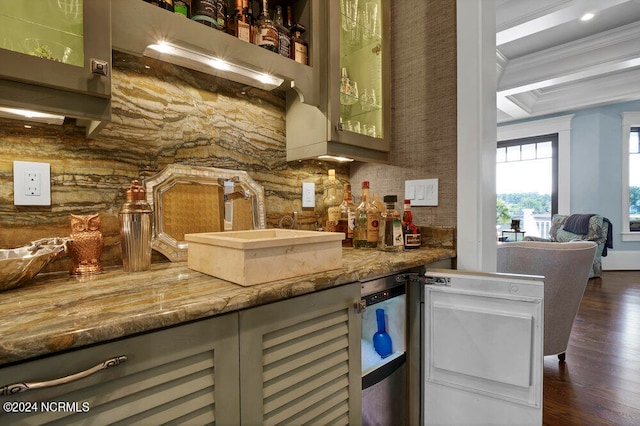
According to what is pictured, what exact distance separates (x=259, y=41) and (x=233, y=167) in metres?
0.52

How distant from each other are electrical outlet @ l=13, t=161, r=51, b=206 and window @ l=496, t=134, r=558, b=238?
713cm

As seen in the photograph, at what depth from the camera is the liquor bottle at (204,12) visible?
1113mm

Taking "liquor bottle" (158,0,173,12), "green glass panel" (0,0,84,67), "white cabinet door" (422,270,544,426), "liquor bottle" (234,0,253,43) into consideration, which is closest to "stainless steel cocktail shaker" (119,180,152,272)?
"green glass panel" (0,0,84,67)

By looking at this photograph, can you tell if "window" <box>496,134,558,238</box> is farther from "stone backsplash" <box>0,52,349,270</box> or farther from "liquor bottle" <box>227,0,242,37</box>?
"liquor bottle" <box>227,0,242,37</box>

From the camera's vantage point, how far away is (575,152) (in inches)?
230

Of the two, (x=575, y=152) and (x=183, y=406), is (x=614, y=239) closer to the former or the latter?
(x=575, y=152)

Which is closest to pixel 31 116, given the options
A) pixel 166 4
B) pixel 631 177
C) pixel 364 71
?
pixel 166 4

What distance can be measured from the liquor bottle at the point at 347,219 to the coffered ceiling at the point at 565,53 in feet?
10.3

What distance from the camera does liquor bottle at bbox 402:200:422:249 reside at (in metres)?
1.54

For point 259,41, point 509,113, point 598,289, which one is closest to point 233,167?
point 259,41

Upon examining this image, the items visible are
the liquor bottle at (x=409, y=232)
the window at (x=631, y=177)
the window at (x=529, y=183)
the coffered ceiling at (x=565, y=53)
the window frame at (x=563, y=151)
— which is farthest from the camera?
the window at (x=529, y=183)

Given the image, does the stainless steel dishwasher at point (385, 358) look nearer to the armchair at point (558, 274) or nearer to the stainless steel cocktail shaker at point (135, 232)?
the stainless steel cocktail shaker at point (135, 232)

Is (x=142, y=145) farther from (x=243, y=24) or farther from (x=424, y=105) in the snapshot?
(x=424, y=105)

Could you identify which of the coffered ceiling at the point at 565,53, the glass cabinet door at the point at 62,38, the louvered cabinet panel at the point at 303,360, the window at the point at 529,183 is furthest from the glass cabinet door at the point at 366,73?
the window at the point at 529,183
